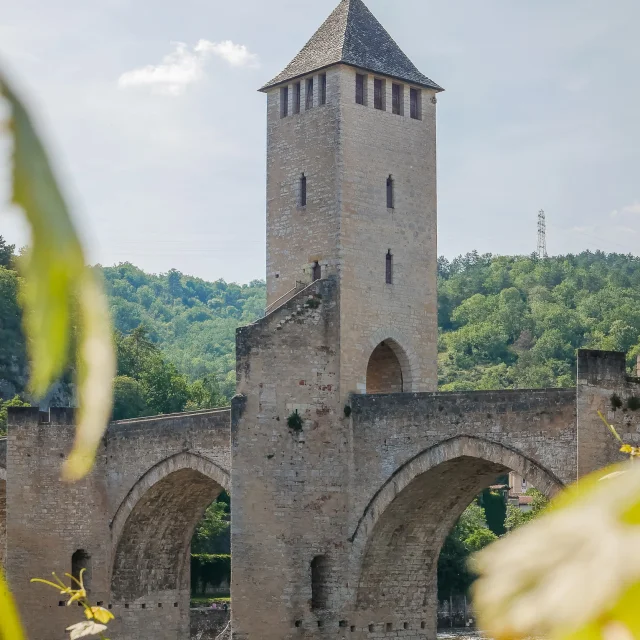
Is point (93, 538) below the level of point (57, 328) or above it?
below

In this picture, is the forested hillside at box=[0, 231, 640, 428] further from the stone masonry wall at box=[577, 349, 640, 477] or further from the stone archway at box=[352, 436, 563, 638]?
the stone masonry wall at box=[577, 349, 640, 477]

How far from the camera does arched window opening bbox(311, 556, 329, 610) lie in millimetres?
22344

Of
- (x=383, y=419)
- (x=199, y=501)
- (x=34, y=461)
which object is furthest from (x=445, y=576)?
(x=383, y=419)

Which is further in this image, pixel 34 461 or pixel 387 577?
pixel 34 461

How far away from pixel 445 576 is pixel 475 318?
56.0 meters

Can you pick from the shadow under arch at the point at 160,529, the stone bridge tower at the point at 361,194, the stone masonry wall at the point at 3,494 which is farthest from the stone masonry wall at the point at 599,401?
the stone masonry wall at the point at 3,494

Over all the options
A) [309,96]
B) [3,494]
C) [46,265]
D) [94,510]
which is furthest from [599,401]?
[46,265]

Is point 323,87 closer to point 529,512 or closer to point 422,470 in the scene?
point 422,470

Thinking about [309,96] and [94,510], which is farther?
[94,510]

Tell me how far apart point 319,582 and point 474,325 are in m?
74.1

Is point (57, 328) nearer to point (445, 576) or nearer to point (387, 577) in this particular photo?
point (387, 577)

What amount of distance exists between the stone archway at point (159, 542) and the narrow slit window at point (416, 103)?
7.94 meters

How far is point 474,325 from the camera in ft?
314

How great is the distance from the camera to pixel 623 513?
2.47 ft
